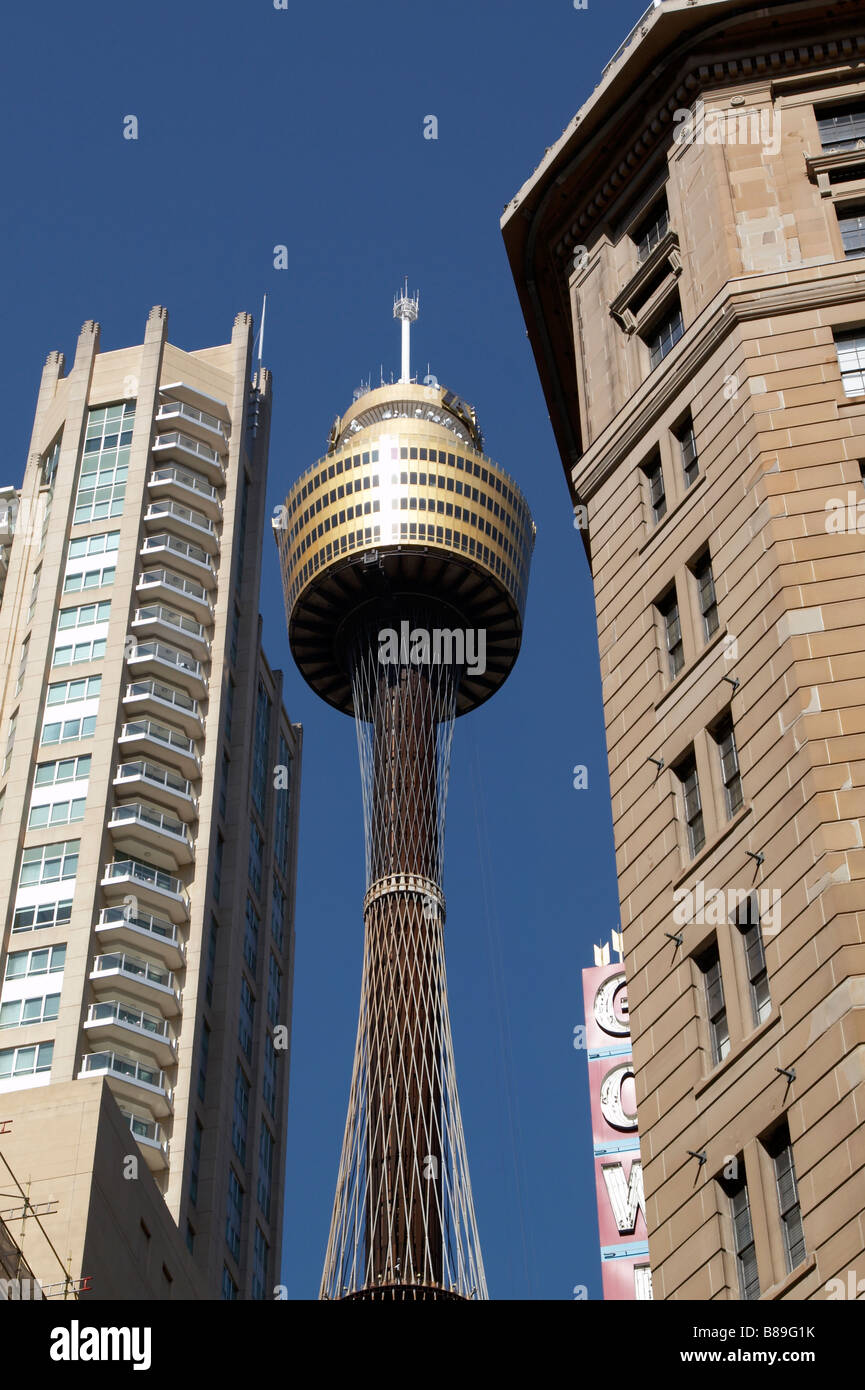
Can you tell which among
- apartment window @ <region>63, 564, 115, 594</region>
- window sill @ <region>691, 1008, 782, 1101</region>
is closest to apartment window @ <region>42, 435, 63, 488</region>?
apartment window @ <region>63, 564, 115, 594</region>

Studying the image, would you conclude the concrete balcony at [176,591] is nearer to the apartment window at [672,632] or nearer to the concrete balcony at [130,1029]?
the concrete balcony at [130,1029]

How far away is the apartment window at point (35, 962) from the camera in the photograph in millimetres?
92000

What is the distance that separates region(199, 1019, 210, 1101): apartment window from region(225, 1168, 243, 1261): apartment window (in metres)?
3.86

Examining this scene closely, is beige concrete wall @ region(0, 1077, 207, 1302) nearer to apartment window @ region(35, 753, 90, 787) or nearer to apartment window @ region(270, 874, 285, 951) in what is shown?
apartment window @ region(35, 753, 90, 787)

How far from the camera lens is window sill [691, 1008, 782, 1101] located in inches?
1337

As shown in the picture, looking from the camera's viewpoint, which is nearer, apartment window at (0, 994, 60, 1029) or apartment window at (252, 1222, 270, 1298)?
apartment window at (0, 994, 60, 1029)

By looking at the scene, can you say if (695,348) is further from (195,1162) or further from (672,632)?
(195,1162)

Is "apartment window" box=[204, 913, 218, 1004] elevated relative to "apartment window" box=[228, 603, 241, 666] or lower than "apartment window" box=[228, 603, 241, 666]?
lower

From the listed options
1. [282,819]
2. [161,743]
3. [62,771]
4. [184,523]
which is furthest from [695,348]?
[282,819]

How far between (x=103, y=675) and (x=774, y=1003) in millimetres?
72262
